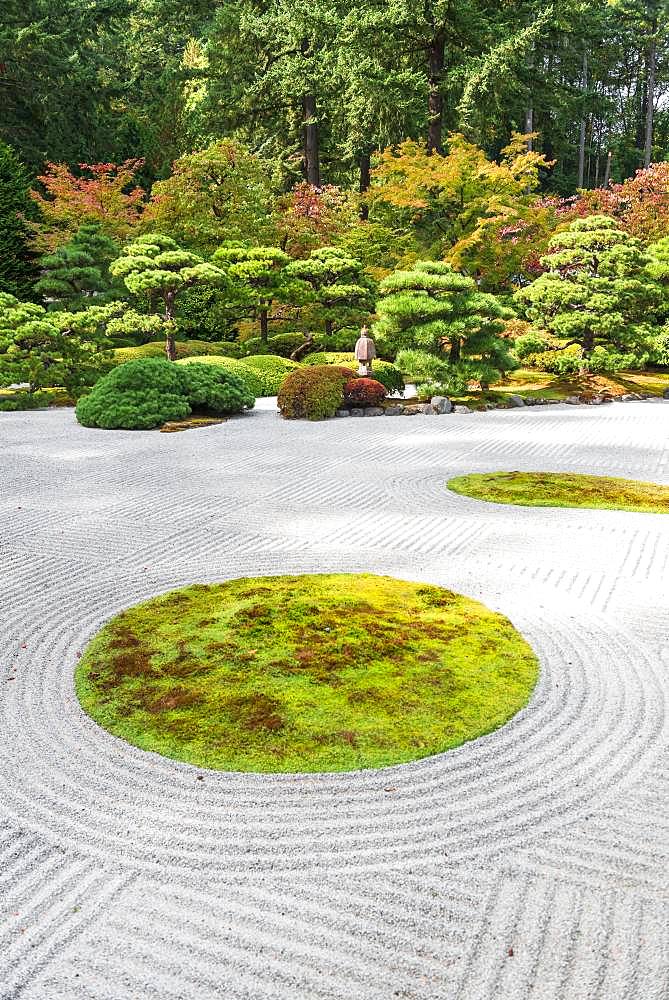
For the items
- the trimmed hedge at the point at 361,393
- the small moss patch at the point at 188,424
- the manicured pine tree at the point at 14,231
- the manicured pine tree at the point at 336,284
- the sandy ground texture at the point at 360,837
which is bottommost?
the sandy ground texture at the point at 360,837

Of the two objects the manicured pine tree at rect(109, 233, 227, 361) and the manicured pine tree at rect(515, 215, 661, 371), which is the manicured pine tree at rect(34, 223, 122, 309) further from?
the manicured pine tree at rect(515, 215, 661, 371)

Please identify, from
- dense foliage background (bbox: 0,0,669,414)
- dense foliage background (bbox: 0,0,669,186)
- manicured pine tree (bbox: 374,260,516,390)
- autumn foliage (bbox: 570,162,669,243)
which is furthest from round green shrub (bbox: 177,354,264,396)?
autumn foliage (bbox: 570,162,669,243)

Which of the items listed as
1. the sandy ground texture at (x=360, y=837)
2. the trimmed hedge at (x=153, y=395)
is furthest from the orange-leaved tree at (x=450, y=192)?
the sandy ground texture at (x=360, y=837)

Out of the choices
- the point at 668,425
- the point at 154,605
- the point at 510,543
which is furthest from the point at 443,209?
the point at 154,605

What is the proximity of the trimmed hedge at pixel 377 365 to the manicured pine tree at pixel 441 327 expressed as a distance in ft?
2.38

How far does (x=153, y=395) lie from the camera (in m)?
11.8

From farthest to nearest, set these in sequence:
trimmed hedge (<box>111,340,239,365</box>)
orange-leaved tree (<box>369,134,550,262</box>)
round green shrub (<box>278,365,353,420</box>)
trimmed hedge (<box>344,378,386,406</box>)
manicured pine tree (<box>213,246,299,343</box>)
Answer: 1. trimmed hedge (<box>111,340,239,365</box>)
2. orange-leaved tree (<box>369,134,550,262</box>)
3. manicured pine tree (<box>213,246,299,343</box>)
4. trimmed hedge (<box>344,378,386,406</box>)
5. round green shrub (<box>278,365,353,420</box>)

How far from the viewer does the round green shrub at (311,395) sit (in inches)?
487

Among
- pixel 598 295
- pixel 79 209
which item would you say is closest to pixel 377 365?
pixel 598 295

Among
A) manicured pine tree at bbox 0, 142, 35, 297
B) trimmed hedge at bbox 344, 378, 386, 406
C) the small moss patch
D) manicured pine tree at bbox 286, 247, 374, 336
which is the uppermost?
manicured pine tree at bbox 0, 142, 35, 297

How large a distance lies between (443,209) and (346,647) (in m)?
16.3

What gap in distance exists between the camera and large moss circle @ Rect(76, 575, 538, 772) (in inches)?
118

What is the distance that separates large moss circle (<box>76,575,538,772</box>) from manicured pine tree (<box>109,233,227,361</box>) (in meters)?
11.4

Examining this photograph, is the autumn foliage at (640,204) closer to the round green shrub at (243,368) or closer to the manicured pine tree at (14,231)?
the round green shrub at (243,368)
